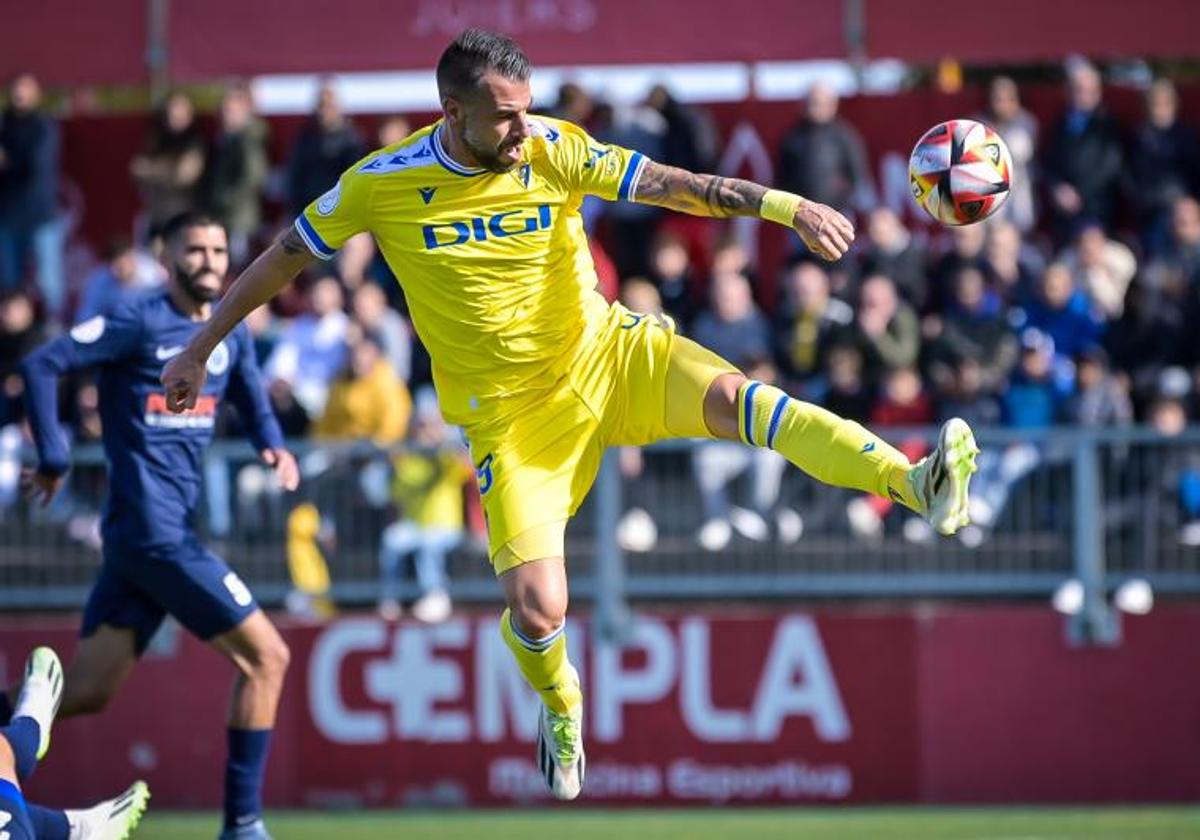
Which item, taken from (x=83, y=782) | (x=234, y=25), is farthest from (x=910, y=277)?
(x=83, y=782)

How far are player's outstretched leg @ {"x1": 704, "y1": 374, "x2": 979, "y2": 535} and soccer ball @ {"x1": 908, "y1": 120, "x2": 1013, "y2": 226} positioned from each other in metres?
0.91

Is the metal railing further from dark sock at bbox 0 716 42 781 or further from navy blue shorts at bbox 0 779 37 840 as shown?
navy blue shorts at bbox 0 779 37 840

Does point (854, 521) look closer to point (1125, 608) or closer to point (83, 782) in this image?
point (1125, 608)

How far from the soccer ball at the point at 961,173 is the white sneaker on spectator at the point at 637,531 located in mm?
5048

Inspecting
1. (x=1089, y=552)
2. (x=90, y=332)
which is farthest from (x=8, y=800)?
(x=1089, y=552)

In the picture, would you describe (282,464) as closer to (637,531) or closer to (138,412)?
(138,412)

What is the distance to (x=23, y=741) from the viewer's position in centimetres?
912

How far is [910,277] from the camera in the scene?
52.3 feet

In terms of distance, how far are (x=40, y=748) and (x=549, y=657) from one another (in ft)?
7.00

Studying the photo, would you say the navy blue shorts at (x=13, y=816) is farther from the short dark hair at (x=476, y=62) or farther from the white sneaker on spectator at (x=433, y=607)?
the white sneaker on spectator at (x=433, y=607)

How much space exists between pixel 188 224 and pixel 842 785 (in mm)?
5900

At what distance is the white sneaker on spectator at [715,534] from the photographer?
13.6m

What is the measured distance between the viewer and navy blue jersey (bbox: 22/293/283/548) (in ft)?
33.6

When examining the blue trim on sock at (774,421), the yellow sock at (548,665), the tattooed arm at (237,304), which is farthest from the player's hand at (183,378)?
the blue trim on sock at (774,421)
